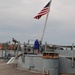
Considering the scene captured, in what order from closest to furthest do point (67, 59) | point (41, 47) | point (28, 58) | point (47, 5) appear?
point (67, 59), point (28, 58), point (41, 47), point (47, 5)

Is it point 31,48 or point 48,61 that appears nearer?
point 48,61

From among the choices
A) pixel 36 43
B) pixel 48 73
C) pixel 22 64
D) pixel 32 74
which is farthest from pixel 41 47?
pixel 48 73

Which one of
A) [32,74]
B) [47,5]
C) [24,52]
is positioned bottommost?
[32,74]

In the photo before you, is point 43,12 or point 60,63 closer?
point 60,63

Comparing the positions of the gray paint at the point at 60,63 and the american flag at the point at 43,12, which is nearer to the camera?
the gray paint at the point at 60,63

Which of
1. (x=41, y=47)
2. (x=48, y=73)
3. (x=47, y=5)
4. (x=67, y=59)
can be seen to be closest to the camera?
(x=48, y=73)

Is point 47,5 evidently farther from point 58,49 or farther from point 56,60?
point 56,60

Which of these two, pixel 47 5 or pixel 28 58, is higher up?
pixel 47 5

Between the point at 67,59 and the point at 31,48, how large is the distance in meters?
4.48

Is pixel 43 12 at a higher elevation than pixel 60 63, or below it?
higher

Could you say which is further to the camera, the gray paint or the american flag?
the american flag

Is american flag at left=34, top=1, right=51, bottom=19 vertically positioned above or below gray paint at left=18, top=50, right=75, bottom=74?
above

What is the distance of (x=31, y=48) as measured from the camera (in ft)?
57.5

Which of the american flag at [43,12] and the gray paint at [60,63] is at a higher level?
the american flag at [43,12]
